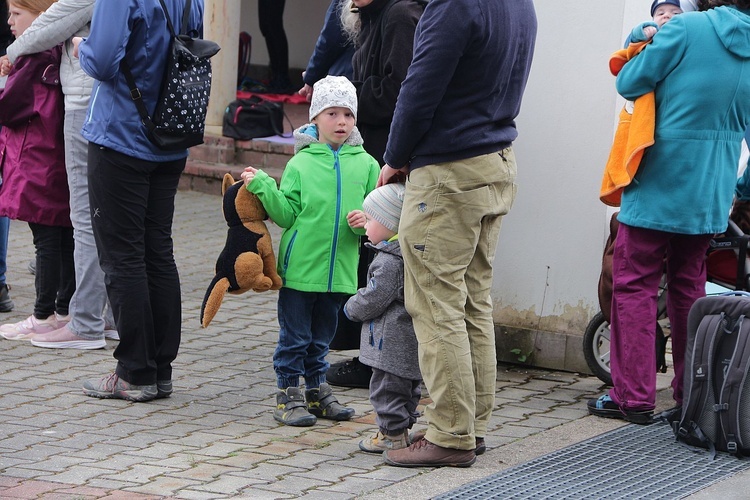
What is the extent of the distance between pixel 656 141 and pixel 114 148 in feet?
7.58

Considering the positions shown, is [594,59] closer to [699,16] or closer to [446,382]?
[699,16]

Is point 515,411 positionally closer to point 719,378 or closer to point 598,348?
point 598,348

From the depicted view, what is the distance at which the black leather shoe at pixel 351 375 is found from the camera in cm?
600

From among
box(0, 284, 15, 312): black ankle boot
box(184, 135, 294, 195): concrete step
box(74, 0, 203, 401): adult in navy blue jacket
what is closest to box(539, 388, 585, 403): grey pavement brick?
box(74, 0, 203, 401): adult in navy blue jacket

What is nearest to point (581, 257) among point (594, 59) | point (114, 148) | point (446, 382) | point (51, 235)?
point (594, 59)

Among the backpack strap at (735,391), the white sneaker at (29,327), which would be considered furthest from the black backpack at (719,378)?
the white sneaker at (29,327)

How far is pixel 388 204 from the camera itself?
4840mm

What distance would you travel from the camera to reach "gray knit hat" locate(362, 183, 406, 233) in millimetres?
4828

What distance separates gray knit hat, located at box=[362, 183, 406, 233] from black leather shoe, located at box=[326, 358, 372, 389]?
4.28 ft

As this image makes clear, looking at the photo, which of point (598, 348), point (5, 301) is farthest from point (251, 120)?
point (598, 348)

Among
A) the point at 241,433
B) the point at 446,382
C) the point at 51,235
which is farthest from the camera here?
the point at 51,235

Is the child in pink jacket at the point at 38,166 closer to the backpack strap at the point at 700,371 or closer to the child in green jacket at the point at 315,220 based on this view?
the child in green jacket at the point at 315,220

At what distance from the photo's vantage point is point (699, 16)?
5.32 m

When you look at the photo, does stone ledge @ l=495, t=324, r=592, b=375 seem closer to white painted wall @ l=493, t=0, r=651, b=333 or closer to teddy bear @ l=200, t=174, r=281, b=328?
white painted wall @ l=493, t=0, r=651, b=333
